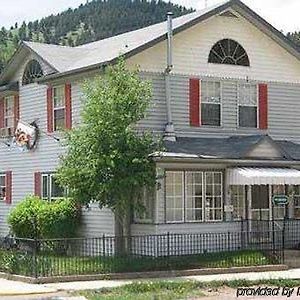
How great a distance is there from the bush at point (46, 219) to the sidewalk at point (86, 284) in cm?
677

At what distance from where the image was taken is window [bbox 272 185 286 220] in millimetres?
30066

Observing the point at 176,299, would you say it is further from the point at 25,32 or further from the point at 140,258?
the point at 25,32

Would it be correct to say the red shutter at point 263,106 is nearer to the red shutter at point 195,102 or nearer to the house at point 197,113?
the house at point 197,113

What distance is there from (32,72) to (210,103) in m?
7.39

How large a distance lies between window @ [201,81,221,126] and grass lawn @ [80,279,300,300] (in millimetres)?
10211

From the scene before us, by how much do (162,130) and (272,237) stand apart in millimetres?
5234

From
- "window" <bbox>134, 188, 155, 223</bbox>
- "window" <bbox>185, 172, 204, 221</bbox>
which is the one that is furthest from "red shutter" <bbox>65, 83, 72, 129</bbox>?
"window" <bbox>185, 172, 204, 221</bbox>

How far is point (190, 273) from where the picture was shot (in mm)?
23359

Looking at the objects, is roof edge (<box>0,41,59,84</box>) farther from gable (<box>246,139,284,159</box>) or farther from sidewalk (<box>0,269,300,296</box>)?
sidewalk (<box>0,269,300,296</box>)

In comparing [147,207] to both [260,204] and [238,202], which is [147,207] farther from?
[260,204]

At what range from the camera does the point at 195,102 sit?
29.8 metres

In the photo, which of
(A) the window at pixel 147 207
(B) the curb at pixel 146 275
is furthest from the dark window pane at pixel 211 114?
(B) the curb at pixel 146 275

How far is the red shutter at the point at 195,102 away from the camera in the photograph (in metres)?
29.7

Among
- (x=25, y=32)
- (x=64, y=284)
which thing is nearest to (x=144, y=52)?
(x=64, y=284)
